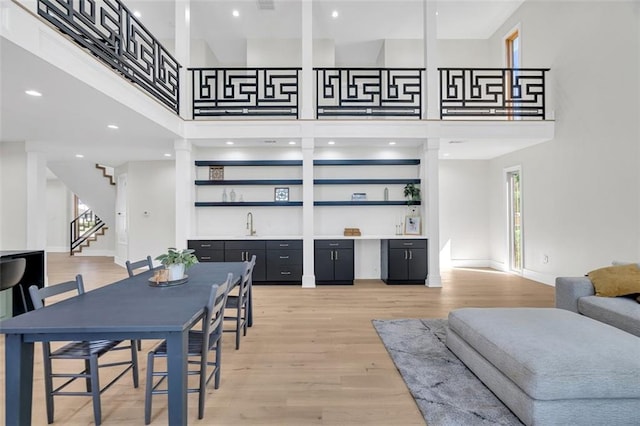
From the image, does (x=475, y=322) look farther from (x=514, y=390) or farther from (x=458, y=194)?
(x=458, y=194)

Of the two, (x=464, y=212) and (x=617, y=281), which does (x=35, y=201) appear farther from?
(x=464, y=212)

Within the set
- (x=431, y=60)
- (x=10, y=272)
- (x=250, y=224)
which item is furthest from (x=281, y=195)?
(x=10, y=272)

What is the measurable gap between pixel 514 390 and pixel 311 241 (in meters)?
4.03

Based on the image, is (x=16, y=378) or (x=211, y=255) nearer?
(x=16, y=378)

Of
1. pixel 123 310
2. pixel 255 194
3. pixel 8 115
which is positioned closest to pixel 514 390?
pixel 123 310

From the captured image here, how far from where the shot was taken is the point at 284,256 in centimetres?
589

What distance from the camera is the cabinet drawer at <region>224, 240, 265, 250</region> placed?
586 cm

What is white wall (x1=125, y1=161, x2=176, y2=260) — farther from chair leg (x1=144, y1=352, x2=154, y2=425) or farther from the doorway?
the doorway

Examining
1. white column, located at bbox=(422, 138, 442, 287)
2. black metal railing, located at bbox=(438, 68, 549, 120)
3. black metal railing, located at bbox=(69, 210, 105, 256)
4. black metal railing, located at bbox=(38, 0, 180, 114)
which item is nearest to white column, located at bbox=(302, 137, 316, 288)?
Answer: white column, located at bbox=(422, 138, 442, 287)

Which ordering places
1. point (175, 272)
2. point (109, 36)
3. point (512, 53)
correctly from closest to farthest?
1. point (175, 272)
2. point (109, 36)
3. point (512, 53)

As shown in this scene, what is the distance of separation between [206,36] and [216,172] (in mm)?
3324

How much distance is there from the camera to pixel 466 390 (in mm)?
2324

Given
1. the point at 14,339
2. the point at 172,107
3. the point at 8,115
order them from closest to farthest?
the point at 14,339 → the point at 8,115 → the point at 172,107

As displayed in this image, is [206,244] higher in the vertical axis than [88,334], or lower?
higher
